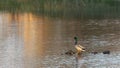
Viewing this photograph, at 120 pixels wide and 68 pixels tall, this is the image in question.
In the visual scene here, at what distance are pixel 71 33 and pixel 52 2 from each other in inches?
3249

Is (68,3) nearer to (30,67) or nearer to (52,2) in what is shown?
(52,2)

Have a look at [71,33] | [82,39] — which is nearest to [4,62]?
[82,39]

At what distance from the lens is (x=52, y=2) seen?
154m

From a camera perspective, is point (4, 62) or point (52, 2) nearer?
point (4, 62)

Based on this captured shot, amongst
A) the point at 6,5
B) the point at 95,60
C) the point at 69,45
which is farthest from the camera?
the point at 6,5

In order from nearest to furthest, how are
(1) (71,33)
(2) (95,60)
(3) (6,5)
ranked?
1. (2) (95,60)
2. (1) (71,33)
3. (3) (6,5)

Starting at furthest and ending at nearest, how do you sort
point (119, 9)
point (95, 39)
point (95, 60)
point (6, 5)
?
point (6, 5)
point (119, 9)
point (95, 39)
point (95, 60)

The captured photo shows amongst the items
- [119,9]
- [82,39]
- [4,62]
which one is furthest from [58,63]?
[119,9]

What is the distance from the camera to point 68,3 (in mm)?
151750

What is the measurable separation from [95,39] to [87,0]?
309ft

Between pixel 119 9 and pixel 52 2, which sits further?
pixel 52 2

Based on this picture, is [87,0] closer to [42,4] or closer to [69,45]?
[42,4]

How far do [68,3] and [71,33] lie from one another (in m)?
80.5

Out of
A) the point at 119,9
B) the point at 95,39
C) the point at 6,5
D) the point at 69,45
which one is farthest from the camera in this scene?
the point at 6,5
